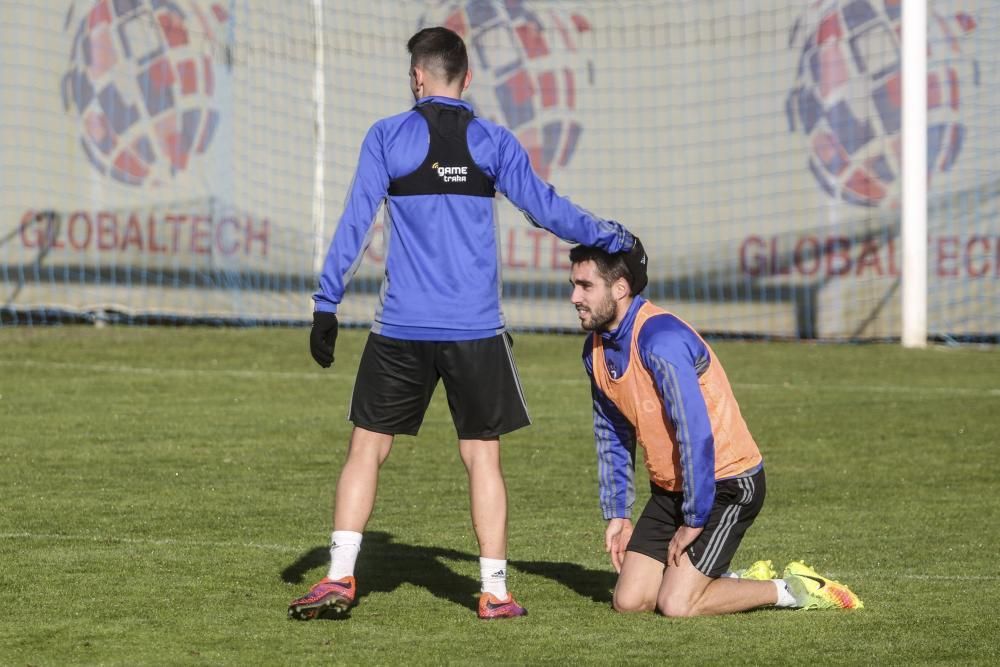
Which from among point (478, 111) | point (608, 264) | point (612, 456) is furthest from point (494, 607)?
point (478, 111)

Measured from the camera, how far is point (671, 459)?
18.7ft

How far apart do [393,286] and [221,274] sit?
11045mm

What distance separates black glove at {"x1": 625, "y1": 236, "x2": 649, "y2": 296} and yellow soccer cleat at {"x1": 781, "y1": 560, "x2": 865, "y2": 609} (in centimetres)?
116

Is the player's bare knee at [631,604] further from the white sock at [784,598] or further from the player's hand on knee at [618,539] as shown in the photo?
the white sock at [784,598]

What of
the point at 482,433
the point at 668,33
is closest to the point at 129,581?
the point at 482,433

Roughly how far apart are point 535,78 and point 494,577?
1162cm

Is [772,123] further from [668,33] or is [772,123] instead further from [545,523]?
[545,523]

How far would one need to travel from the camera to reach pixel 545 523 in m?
7.48

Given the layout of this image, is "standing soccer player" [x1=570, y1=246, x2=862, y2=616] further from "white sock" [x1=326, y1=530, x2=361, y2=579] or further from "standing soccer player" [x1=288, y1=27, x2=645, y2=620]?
"white sock" [x1=326, y1=530, x2=361, y2=579]

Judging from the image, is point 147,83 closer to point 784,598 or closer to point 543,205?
point 543,205

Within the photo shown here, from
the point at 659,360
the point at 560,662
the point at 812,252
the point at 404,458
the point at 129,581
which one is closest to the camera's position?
the point at 560,662

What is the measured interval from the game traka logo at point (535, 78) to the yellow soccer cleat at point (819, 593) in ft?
36.4

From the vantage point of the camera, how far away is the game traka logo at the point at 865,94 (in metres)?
15.4

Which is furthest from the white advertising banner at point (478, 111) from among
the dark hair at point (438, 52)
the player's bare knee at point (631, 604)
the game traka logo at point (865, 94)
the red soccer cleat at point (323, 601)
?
the red soccer cleat at point (323, 601)
